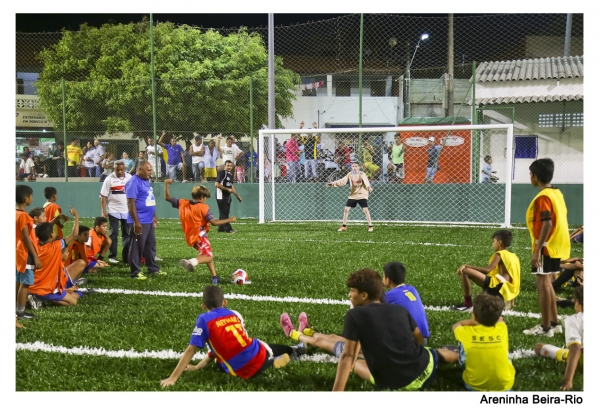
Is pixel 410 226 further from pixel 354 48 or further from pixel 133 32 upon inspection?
pixel 133 32

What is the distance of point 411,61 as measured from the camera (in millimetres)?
17859

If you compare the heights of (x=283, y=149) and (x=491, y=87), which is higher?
(x=491, y=87)

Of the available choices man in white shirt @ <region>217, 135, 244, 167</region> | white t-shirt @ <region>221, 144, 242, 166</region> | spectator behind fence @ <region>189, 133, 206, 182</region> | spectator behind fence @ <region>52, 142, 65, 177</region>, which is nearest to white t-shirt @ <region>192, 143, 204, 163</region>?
spectator behind fence @ <region>189, 133, 206, 182</region>

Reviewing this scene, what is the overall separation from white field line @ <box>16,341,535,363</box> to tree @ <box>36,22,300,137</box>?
13.4m

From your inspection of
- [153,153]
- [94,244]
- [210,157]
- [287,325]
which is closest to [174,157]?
[153,153]

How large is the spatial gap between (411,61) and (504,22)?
274cm

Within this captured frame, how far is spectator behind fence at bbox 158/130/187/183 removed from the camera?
60.6 feet

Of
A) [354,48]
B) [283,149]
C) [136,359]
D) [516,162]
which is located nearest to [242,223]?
[283,149]

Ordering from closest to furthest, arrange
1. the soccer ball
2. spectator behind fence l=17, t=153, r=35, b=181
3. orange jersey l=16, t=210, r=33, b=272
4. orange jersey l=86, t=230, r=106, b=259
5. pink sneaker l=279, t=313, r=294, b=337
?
1. pink sneaker l=279, t=313, r=294, b=337
2. orange jersey l=16, t=210, r=33, b=272
3. the soccer ball
4. orange jersey l=86, t=230, r=106, b=259
5. spectator behind fence l=17, t=153, r=35, b=181

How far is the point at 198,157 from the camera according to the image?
18344 millimetres

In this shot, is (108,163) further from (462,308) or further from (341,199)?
(462,308)

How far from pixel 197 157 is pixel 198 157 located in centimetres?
4

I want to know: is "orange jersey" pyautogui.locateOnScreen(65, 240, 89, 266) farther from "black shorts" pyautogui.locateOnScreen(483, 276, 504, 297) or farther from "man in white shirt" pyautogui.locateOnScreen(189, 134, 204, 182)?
"man in white shirt" pyautogui.locateOnScreen(189, 134, 204, 182)

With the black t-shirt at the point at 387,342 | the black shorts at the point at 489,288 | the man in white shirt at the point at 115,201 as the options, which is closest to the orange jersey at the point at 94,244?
the man in white shirt at the point at 115,201
